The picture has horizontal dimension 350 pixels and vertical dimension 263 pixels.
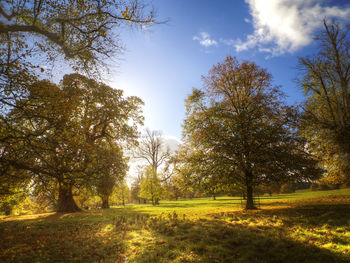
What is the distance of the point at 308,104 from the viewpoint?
15.9 m

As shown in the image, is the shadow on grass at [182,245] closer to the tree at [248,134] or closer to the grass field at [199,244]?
the grass field at [199,244]

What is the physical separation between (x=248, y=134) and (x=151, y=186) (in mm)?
26447

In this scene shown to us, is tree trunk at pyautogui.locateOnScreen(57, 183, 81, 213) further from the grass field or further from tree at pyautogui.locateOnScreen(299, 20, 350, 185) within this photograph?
tree at pyautogui.locateOnScreen(299, 20, 350, 185)

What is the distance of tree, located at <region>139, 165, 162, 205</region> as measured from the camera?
32.2 metres

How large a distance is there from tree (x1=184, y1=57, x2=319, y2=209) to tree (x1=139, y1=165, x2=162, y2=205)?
21097mm

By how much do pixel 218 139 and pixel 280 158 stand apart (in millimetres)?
4097

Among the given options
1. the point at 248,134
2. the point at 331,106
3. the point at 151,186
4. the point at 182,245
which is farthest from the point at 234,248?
the point at 151,186

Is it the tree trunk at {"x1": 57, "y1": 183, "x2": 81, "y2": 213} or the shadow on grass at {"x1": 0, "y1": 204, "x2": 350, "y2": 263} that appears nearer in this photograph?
the shadow on grass at {"x1": 0, "y1": 204, "x2": 350, "y2": 263}

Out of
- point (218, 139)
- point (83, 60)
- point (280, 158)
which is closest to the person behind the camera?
point (83, 60)

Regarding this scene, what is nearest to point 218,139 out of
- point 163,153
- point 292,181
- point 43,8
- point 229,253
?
point 292,181

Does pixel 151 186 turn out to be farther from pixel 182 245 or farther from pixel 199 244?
pixel 199 244

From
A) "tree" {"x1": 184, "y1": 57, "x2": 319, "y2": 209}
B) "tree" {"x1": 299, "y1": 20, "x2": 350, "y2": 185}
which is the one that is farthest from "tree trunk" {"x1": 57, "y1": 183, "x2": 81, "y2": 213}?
"tree" {"x1": 299, "y1": 20, "x2": 350, "y2": 185}

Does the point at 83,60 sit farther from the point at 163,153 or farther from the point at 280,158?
the point at 163,153

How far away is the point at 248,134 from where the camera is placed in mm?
11227
